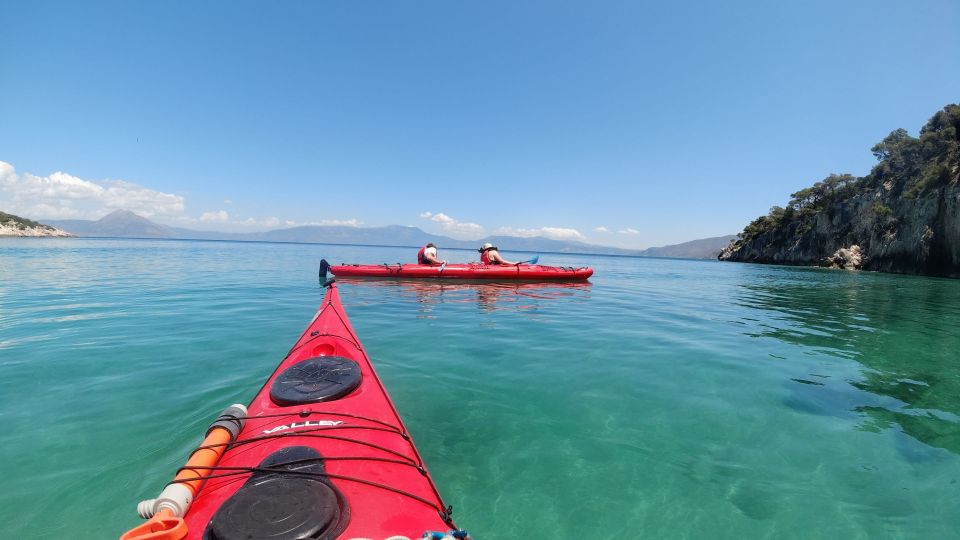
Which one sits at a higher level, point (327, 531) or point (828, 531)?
point (327, 531)

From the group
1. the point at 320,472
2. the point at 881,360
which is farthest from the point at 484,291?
the point at 320,472

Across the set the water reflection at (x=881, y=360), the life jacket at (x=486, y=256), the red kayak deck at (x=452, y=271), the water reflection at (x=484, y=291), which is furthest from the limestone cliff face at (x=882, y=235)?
the life jacket at (x=486, y=256)

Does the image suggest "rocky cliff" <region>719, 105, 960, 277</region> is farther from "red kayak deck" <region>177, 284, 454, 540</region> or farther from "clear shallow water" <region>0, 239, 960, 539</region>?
"red kayak deck" <region>177, 284, 454, 540</region>

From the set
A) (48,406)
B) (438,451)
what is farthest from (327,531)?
(48,406)

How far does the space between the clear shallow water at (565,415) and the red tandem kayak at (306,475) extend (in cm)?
91

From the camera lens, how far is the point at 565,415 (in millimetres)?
4891

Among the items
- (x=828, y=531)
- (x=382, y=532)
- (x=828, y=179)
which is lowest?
(x=828, y=531)

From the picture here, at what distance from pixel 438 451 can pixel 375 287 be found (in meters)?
13.1

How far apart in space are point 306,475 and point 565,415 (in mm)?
3361

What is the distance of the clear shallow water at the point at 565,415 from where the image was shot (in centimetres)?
325

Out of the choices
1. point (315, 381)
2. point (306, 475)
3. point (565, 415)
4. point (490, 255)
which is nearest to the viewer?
point (306, 475)

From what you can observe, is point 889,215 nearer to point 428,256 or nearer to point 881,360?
point 881,360

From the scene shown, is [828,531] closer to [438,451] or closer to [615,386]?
[615,386]

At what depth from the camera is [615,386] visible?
5.82 metres
